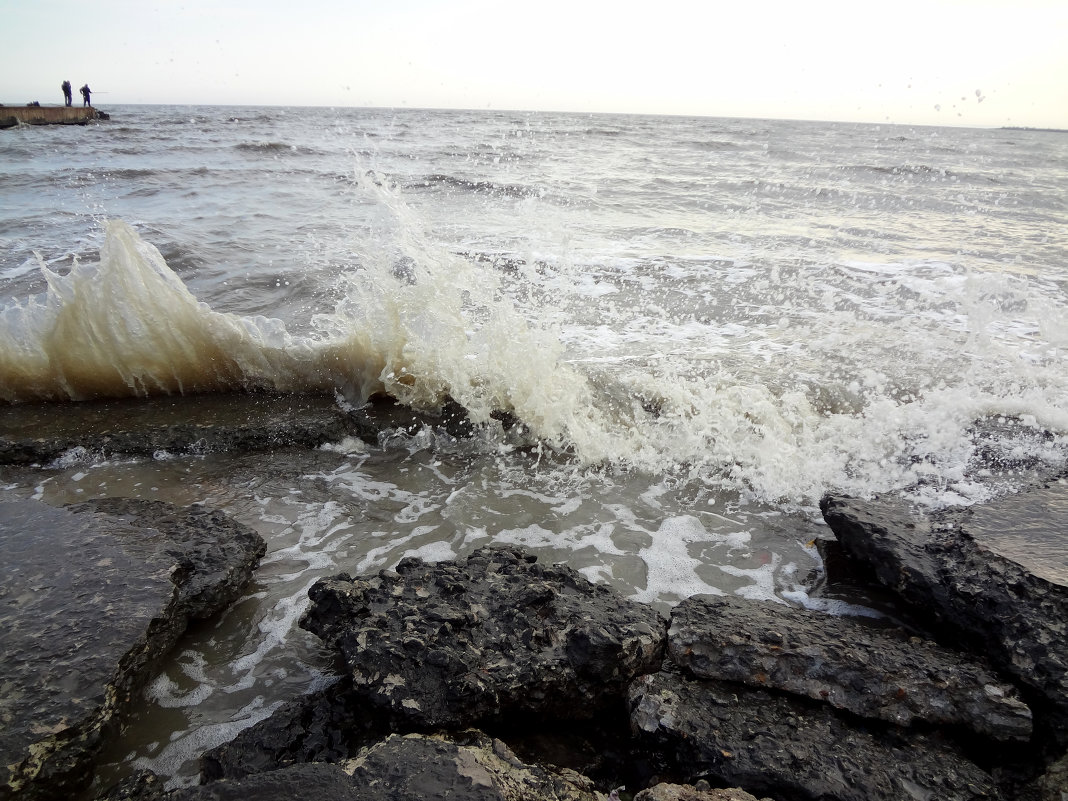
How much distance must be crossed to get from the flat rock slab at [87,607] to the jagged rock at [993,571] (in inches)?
111

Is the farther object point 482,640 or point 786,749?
point 482,640

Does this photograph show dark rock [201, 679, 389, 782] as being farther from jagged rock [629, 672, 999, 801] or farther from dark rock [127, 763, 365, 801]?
jagged rock [629, 672, 999, 801]

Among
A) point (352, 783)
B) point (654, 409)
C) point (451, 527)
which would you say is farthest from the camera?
point (654, 409)

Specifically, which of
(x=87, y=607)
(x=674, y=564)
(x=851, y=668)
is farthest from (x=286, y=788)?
(x=674, y=564)

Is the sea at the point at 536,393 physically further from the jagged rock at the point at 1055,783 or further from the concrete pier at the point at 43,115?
the concrete pier at the point at 43,115

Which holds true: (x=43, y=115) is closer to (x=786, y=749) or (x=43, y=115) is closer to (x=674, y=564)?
(x=674, y=564)

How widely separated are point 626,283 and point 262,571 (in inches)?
243

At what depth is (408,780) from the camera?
1.58 meters

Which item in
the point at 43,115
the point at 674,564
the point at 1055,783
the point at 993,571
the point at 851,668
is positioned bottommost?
the point at 674,564

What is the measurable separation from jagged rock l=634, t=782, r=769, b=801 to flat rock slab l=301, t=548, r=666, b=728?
41 centimetres

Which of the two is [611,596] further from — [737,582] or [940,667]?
[940,667]

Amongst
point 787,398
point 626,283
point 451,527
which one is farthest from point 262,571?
point 626,283

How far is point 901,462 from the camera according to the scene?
3.89 m

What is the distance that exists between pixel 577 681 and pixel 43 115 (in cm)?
4080
